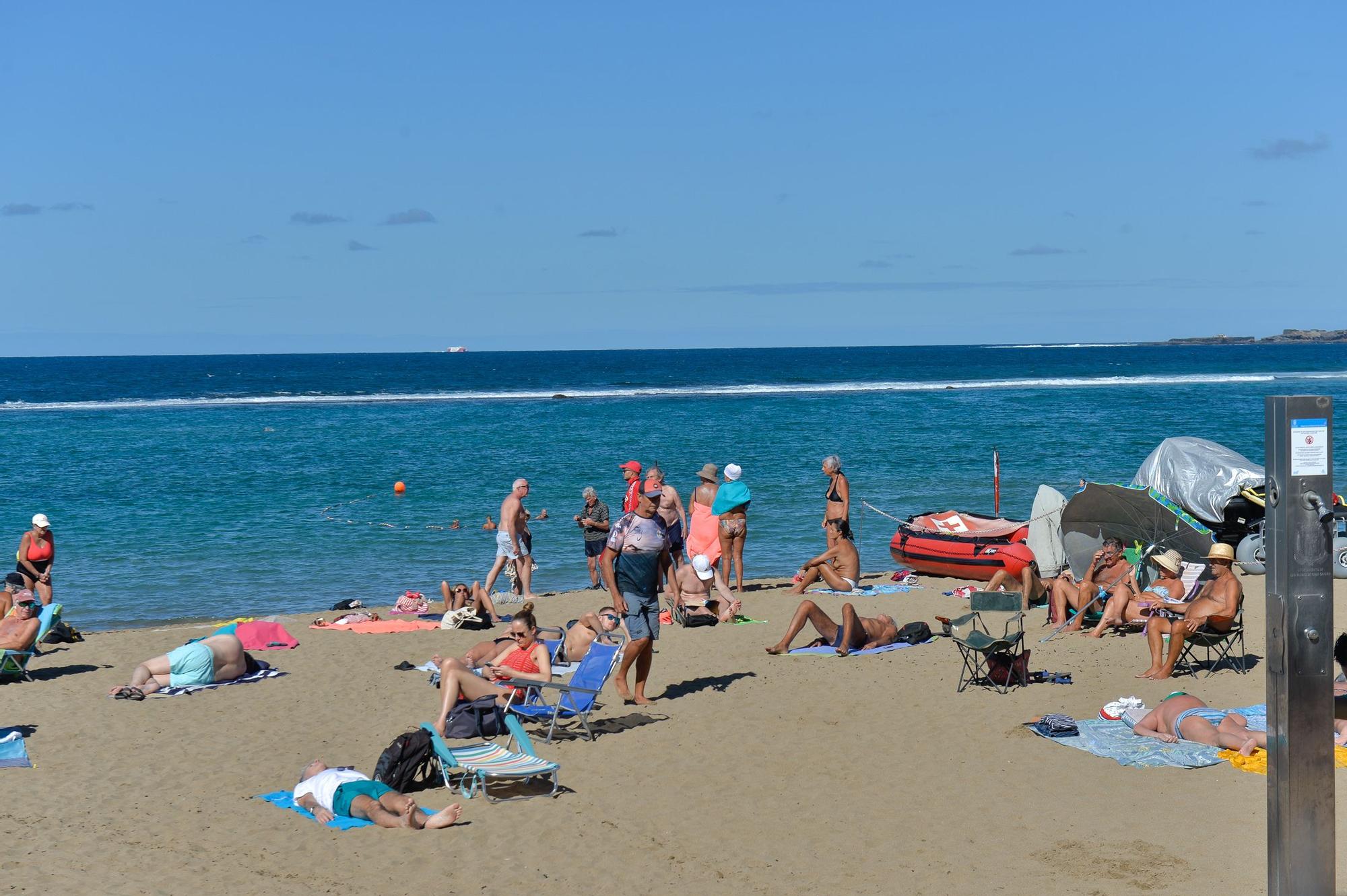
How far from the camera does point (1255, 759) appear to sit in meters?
7.00

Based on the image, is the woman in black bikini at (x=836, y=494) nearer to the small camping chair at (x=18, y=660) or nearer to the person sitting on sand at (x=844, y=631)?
the person sitting on sand at (x=844, y=631)

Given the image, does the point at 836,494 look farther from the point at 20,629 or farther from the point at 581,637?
the point at 20,629

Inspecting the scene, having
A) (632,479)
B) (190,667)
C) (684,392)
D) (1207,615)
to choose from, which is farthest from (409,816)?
(684,392)

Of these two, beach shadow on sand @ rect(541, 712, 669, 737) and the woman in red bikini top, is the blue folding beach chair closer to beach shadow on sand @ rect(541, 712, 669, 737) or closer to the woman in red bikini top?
beach shadow on sand @ rect(541, 712, 669, 737)

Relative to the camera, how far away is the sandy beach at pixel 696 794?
18.8ft

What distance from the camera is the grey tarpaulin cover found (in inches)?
551

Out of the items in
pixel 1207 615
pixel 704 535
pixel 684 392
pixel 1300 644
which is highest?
pixel 684 392

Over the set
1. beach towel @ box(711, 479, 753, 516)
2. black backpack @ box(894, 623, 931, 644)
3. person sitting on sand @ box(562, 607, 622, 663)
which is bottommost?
black backpack @ box(894, 623, 931, 644)

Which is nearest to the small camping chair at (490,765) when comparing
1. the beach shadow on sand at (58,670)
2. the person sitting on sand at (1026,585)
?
the beach shadow on sand at (58,670)

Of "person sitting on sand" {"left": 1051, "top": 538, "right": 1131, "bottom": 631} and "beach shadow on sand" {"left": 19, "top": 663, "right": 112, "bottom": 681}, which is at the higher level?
"person sitting on sand" {"left": 1051, "top": 538, "right": 1131, "bottom": 631}

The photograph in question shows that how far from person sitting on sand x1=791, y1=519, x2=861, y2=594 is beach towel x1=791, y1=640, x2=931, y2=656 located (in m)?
2.27

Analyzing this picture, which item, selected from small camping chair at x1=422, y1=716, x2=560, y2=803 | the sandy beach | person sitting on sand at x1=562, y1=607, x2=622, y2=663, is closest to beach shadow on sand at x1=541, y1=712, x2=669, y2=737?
the sandy beach

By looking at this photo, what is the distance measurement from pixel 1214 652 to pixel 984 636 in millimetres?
2159

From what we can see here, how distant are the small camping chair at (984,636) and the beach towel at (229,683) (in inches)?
217
